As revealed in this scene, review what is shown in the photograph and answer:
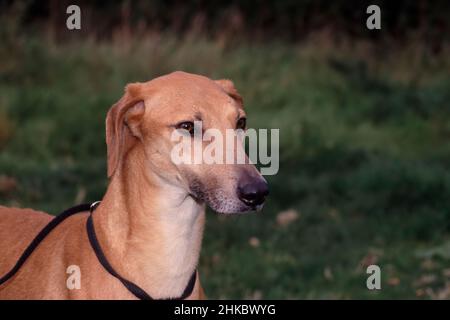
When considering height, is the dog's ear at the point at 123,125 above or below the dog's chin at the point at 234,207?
above

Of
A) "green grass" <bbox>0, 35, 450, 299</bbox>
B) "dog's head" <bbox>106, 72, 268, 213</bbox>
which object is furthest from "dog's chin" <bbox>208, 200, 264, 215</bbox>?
"green grass" <bbox>0, 35, 450, 299</bbox>

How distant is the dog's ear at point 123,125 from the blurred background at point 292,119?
2.28 m

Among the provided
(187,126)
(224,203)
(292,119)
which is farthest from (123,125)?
(292,119)

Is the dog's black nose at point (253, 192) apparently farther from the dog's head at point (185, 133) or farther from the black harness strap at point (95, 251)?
the black harness strap at point (95, 251)

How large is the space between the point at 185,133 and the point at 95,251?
683 mm

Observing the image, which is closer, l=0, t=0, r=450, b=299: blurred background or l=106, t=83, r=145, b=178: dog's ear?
l=106, t=83, r=145, b=178: dog's ear

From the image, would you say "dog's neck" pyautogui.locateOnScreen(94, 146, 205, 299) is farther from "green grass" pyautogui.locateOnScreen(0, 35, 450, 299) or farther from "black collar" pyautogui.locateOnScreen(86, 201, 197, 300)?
"green grass" pyautogui.locateOnScreen(0, 35, 450, 299)

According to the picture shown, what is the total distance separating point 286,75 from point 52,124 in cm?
395

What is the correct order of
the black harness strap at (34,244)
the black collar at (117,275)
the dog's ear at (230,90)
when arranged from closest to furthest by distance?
1. the black collar at (117,275)
2. the black harness strap at (34,244)
3. the dog's ear at (230,90)

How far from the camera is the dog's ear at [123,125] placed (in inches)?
174

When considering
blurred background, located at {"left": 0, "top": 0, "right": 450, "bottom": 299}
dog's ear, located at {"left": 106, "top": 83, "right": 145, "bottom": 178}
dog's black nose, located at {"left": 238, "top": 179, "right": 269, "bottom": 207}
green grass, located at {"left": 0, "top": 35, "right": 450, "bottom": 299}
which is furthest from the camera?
blurred background, located at {"left": 0, "top": 0, "right": 450, "bottom": 299}

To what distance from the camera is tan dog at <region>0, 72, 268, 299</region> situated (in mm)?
4273

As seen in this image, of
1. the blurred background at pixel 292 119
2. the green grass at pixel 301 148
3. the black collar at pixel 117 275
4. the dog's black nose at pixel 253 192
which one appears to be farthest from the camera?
the blurred background at pixel 292 119

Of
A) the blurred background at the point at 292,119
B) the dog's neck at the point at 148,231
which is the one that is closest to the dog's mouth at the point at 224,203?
the dog's neck at the point at 148,231
